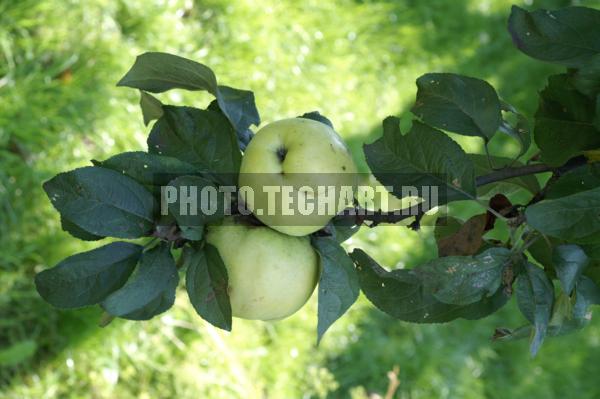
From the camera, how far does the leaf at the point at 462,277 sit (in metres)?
0.72

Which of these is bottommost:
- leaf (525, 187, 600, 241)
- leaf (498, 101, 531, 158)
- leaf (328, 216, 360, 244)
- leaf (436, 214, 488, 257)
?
leaf (436, 214, 488, 257)

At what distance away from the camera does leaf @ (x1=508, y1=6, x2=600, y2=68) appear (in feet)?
2.43

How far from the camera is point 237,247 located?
2.51 ft

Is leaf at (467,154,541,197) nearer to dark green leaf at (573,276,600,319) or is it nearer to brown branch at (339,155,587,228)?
brown branch at (339,155,587,228)

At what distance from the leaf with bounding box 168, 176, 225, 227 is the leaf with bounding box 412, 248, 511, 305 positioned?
0.23 metres

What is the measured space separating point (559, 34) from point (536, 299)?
291 mm

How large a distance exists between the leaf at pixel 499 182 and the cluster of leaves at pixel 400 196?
0.04 m

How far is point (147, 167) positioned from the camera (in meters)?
0.75

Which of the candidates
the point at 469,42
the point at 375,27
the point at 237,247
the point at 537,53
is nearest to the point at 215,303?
the point at 237,247

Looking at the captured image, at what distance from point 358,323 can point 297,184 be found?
170cm

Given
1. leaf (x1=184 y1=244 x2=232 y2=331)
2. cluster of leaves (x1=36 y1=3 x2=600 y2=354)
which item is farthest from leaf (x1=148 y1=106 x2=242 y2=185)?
leaf (x1=184 y1=244 x2=232 y2=331)

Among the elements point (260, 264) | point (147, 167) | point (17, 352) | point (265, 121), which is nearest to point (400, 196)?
point (260, 264)

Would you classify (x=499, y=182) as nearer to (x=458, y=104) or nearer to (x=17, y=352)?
(x=458, y=104)

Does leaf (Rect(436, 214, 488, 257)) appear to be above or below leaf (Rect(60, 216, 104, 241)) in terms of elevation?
below
